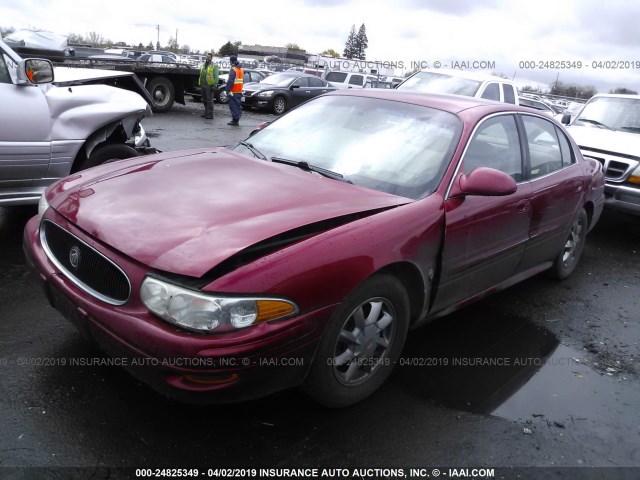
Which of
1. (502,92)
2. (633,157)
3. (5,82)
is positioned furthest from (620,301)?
(502,92)

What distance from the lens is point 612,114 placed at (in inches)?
305

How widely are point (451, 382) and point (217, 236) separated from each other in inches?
68.3

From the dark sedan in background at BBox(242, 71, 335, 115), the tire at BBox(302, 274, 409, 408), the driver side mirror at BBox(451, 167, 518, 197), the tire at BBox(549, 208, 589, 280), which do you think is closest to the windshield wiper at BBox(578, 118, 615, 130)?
the tire at BBox(549, 208, 589, 280)

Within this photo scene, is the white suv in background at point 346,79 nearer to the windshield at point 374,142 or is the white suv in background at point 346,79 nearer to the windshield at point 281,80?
the windshield at point 281,80

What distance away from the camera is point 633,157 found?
20.9ft

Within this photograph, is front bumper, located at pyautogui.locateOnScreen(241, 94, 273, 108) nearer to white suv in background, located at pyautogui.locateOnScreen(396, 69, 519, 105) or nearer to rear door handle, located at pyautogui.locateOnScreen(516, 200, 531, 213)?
white suv in background, located at pyautogui.locateOnScreen(396, 69, 519, 105)

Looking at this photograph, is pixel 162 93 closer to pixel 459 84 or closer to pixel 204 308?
pixel 459 84

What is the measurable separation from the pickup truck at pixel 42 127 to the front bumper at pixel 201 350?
2587 millimetres

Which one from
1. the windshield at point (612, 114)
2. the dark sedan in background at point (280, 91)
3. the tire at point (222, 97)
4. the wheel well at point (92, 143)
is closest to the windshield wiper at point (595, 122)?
the windshield at point (612, 114)

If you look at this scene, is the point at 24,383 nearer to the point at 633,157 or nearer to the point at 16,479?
the point at 16,479

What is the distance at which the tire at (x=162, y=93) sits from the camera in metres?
15.1

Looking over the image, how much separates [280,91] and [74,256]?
16509mm

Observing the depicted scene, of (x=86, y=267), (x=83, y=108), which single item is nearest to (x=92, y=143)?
(x=83, y=108)

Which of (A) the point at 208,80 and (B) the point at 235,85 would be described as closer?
(B) the point at 235,85
